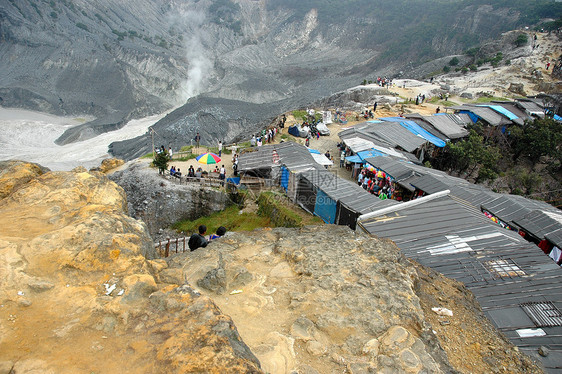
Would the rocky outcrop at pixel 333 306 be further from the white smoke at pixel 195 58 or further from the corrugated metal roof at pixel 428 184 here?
the white smoke at pixel 195 58

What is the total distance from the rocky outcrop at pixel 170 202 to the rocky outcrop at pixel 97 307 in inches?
441

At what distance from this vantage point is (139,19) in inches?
3334

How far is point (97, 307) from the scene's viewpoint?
4.43m

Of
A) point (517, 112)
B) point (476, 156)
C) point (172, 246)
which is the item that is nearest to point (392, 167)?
point (476, 156)

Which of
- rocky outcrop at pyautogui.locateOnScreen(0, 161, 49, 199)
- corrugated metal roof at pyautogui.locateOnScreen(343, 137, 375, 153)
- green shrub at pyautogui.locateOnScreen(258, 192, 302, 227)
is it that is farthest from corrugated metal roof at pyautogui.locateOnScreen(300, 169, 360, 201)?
rocky outcrop at pyautogui.locateOnScreen(0, 161, 49, 199)

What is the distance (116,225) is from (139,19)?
95258 mm

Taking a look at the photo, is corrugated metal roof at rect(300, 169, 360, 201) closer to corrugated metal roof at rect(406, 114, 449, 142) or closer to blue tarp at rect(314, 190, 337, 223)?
blue tarp at rect(314, 190, 337, 223)

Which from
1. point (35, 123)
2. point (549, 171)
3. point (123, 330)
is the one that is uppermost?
point (123, 330)

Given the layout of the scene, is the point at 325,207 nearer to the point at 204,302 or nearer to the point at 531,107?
the point at 204,302

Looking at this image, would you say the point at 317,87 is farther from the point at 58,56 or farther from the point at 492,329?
the point at 492,329

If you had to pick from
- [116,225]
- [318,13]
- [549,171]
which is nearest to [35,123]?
[116,225]

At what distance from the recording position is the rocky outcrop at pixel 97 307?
3.69 m

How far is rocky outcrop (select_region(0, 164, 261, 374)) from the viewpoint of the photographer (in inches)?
145

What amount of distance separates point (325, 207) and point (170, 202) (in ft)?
28.9
